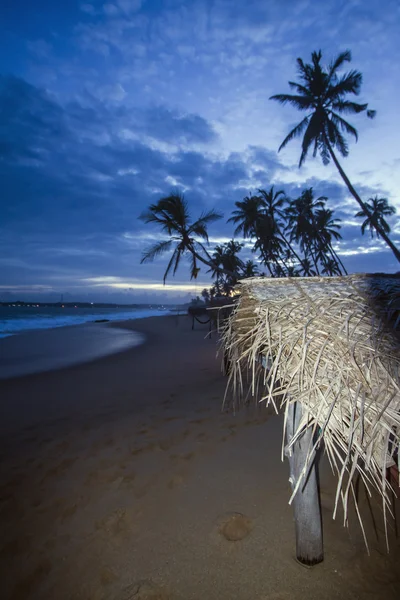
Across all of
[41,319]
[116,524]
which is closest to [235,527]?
[116,524]

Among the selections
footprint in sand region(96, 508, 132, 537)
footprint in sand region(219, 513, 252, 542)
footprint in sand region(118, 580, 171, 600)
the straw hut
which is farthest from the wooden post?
footprint in sand region(96, 508, 132, 537)

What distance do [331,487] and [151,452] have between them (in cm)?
221

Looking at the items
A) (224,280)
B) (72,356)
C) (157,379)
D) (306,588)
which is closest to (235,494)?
(306,588)

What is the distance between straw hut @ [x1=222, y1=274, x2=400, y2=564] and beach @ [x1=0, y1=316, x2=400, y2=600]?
329 millimetres

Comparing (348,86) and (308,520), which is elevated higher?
(348,86)

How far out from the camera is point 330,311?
1.69 meters

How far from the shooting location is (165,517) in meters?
2.55

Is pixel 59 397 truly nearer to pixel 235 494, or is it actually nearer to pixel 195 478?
pixel 195 478

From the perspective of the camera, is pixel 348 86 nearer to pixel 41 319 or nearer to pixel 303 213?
pixel 303 213

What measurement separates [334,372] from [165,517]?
2.31 meters

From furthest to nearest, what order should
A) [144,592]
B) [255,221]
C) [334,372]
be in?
[255,221]
[144,592]
[334,372]

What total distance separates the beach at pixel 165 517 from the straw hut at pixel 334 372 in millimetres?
329

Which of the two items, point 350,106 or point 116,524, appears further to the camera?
point 350,106

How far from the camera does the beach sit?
1983mm
